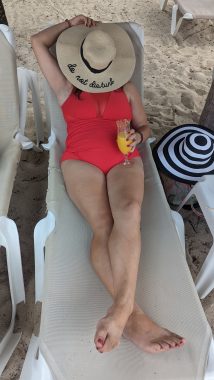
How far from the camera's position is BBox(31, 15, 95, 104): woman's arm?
1.92 m

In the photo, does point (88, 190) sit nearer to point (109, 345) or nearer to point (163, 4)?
point (109, 345)

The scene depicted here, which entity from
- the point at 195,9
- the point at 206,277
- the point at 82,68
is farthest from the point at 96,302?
the point at 195,9

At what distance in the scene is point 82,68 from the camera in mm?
1874

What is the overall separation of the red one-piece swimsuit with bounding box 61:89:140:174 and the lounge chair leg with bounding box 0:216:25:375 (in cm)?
49

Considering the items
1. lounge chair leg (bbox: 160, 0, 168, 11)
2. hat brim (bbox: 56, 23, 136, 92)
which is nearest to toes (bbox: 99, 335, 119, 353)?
hat brim (bbox: 56, 23, 136, 92)

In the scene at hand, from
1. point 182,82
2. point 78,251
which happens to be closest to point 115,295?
point 78,251

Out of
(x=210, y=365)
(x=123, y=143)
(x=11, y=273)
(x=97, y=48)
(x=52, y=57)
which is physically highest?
(x=97, y=48)

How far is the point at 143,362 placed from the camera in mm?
1271

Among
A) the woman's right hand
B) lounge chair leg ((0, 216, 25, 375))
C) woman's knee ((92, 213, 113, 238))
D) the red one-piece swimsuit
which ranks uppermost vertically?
the woman's right hand

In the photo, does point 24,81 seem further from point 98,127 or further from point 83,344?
point 83,344

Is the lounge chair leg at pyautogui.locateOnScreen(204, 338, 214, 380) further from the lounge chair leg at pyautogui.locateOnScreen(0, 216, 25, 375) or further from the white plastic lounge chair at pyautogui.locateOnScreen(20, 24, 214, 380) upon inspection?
the lounge chair leg at pyautogui.locateOnScreen(0, 216, 25, 375)

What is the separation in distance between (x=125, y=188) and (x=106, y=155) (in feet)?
0.75

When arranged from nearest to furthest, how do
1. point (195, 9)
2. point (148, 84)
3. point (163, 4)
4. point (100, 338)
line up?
point (100, 338) < point (148, 84) < point (195, 9) < point (163, 4)

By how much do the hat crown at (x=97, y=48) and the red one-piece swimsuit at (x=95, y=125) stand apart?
0.19 m
